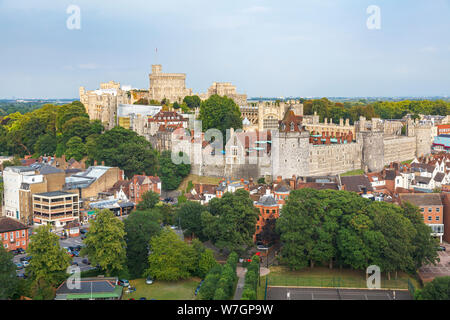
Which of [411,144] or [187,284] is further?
[411,144]

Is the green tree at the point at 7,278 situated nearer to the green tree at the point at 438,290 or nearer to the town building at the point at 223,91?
the green tree at the point at 438,290

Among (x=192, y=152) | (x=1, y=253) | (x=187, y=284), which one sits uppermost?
(x=192, y=152)

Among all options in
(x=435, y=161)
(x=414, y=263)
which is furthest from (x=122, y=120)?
(x=414, y=263)

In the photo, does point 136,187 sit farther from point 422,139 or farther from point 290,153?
point 422,139

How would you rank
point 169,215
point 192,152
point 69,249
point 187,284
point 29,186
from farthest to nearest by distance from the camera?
point 192,152 < point 29,186 < point 169,215 < point 69,249 < point 187,284
